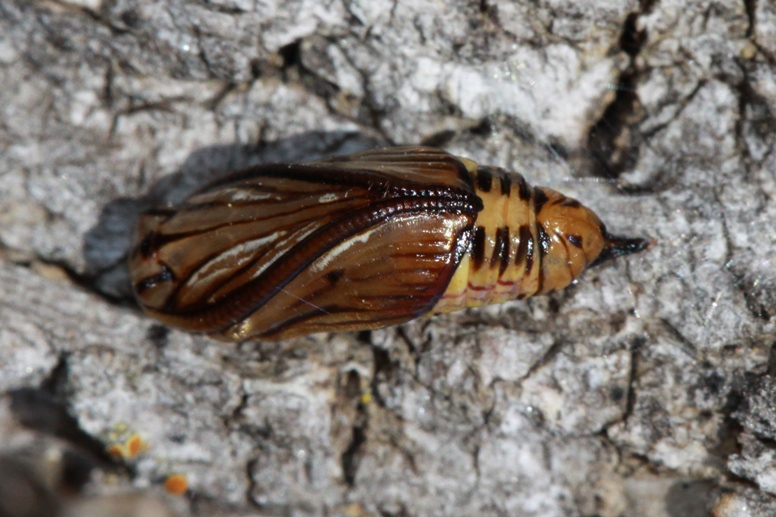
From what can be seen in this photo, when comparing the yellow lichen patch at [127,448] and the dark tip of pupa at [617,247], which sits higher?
the dark tip of pupa at [617,247]

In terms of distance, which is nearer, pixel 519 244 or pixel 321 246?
pixel 321 246

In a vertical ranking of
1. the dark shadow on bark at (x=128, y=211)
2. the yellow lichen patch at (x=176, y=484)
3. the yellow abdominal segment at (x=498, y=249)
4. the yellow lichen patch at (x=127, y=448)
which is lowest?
the yellow lichen patch at (x=176, y=484)

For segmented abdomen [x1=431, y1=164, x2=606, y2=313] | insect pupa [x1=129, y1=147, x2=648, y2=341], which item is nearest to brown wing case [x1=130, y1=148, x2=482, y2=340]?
insect pupa [x1=129, y1=147, x2=648, y2=341]

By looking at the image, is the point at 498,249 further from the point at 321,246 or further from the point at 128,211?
the point at 128,211

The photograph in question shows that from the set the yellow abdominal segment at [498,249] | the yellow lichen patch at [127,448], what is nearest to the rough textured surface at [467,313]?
the yellow lichen patch at [127,448]

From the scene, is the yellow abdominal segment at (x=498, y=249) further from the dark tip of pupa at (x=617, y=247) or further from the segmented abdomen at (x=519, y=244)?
the dark tip of pupa at (x=617, y=247)

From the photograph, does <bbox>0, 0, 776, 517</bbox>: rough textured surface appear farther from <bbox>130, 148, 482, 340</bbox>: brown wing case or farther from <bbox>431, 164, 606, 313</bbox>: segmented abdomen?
<bbox>130, 148, 482, 340</bbox>: brown wing case

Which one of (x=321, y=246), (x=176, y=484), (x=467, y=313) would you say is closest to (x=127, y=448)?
(x=176, y=484)
